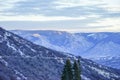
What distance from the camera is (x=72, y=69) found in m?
78.1

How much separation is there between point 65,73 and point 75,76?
2.81m

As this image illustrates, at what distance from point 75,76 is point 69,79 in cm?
178

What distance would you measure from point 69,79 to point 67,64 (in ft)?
9.17

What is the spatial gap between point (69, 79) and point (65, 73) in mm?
1505

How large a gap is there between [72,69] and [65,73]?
4.13m

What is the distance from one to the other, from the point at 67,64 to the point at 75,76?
3312 mm

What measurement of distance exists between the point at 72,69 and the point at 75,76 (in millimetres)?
2248

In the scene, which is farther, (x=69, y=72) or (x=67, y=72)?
(x=69, y=72)

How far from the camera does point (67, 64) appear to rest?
244ft

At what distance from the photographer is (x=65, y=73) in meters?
74.2

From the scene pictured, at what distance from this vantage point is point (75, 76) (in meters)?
76.2

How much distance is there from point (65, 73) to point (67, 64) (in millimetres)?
1629
